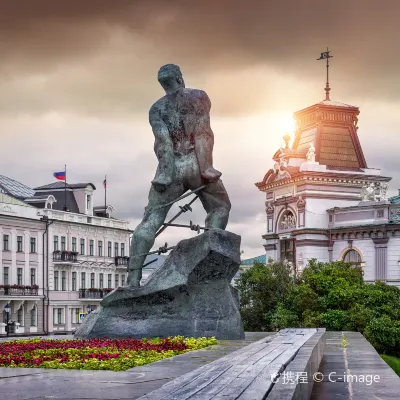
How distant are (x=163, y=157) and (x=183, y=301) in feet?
7.97

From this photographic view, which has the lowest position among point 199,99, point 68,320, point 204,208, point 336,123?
point 68,320

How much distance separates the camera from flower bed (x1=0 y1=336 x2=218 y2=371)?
34.9ft

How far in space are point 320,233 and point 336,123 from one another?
35.5 feet

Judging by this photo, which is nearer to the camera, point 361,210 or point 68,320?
point 361,210

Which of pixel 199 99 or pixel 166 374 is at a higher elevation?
pixel 199 99

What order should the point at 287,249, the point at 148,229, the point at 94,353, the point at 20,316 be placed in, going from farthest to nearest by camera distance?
the point at 287,249 < the point at 20,316 < the point at 148,229 < the point at 94,353

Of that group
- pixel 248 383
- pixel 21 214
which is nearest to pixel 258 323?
pixel 248 383

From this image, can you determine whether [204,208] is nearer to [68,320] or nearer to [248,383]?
[248,383]

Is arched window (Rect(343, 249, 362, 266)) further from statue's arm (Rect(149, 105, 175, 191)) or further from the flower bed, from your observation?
the flower bed

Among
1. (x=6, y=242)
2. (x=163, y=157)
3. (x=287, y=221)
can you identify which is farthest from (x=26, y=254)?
(x=163, y=157)

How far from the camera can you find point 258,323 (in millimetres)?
40875

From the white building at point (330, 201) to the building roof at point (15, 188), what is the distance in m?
19.9

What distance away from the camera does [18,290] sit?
250 feet

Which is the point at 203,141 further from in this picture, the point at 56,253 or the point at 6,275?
the point at 56,253
